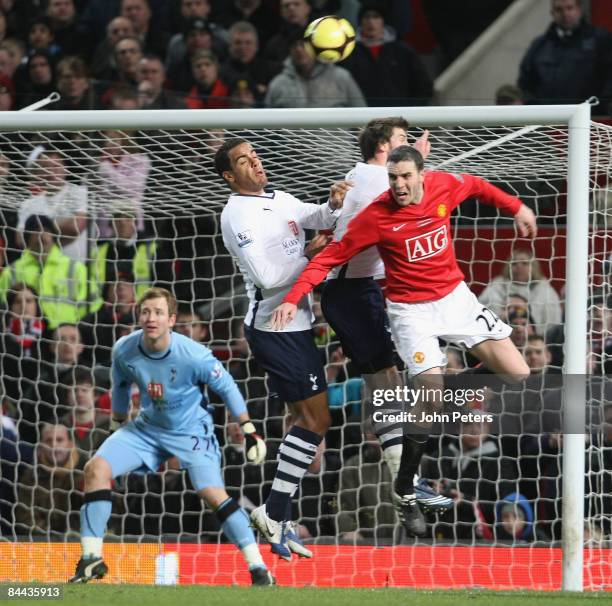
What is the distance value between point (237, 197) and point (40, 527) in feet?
12.0

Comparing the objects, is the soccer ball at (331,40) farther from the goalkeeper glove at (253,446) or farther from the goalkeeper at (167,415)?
the goalkeeper glove at (253,446)

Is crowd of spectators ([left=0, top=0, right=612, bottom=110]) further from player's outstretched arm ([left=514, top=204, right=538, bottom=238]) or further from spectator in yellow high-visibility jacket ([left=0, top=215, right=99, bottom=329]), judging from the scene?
player's outstretched arm ([left=514, top=204, right=538, bottom=238])

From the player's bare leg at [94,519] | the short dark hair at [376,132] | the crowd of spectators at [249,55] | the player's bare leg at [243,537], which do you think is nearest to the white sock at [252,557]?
the player's bare leg at [243,537]

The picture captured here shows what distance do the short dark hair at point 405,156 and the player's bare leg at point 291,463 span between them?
1443 mm

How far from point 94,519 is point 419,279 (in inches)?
94.5

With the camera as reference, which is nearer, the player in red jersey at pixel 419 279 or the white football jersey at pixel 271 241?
the player in red jersey at pixel 419 279

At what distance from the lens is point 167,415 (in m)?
8.57

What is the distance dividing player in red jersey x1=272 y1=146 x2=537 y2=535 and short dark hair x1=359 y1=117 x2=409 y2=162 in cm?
33

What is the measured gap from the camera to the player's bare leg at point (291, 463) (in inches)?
306

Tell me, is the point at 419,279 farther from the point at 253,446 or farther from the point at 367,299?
the point at 253,446

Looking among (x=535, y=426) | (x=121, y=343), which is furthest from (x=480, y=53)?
(x=121, y=343)

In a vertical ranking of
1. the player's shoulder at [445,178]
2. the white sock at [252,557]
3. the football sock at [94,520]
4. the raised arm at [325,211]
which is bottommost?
the white sock at [252,557]

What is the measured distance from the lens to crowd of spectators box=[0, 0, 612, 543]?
945 cm

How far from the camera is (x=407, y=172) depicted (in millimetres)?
7035
